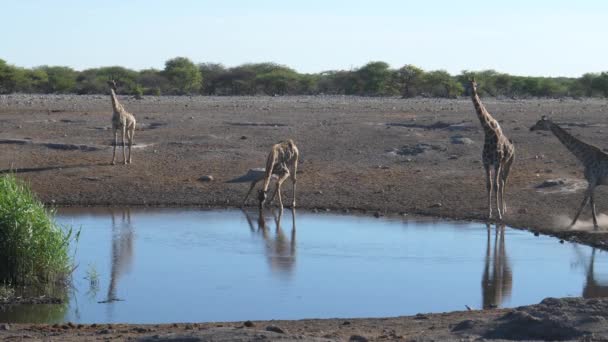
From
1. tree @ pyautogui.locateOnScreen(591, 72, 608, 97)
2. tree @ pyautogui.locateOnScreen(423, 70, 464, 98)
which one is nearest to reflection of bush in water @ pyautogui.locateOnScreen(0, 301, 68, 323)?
tree @ pyautogui.locateOnScreen(423, 70, 464, 98)

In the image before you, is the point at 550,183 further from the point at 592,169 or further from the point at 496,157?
the point at 592,169

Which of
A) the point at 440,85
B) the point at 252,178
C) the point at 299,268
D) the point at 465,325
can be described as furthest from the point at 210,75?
the point at 465,325

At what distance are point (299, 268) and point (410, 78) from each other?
49.5m

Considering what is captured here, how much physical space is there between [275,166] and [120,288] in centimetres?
747

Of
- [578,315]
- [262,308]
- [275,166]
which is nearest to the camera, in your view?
[578,315]

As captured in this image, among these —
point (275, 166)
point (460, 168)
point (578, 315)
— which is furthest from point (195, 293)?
point (460, 168)

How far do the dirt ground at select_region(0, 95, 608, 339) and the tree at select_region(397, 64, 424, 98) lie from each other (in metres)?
29.0

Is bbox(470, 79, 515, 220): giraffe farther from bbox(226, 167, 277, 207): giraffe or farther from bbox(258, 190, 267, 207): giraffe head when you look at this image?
bbox(226, 167, 277, 207): giraffe

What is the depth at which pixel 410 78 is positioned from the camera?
205 ft

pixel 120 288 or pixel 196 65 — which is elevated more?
pixel 196 65

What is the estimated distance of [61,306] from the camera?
1156 cm

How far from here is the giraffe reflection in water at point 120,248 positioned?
1265 cm

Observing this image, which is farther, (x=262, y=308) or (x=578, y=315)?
(x=262, y=308)

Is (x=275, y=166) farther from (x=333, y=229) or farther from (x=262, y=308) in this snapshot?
(x=262, y=308)
